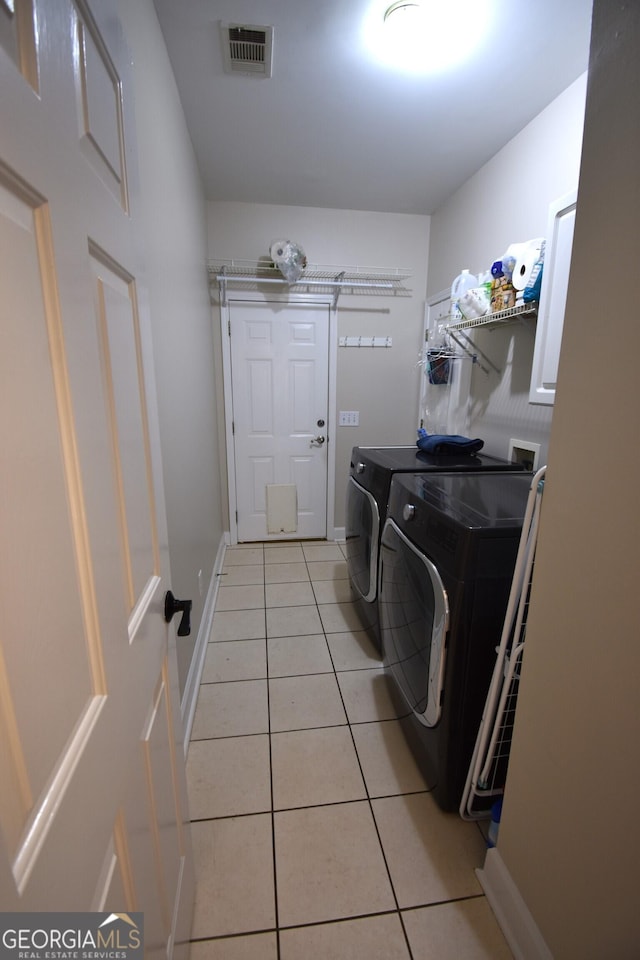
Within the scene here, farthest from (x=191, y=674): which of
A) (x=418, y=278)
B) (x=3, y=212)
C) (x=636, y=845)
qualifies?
(x=418, y=278)

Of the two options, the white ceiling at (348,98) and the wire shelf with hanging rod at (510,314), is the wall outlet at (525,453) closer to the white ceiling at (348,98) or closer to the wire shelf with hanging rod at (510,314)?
the wire shelf with hanging rod at (510,314)

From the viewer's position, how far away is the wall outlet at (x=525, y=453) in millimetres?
1948

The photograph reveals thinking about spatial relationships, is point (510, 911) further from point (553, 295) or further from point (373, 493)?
point (553, 295)

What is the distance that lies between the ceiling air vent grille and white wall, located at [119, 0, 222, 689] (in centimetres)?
25

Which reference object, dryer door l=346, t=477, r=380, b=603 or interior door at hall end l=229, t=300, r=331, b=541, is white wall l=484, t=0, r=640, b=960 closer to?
dryer door l=346, t=477, r=380, b=603

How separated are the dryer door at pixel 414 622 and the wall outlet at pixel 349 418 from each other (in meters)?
1.85

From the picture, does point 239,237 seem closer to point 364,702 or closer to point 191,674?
point 191,674

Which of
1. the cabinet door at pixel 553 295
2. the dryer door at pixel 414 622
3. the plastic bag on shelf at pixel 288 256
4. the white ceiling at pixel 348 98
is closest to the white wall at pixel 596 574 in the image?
the dryer door at pixel 414 622

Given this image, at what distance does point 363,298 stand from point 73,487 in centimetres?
315

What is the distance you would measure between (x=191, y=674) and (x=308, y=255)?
294cm

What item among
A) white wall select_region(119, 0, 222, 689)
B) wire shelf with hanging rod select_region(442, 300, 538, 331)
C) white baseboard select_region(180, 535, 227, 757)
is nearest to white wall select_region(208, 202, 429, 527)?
white wall select_region(119, 0, 222, 689)

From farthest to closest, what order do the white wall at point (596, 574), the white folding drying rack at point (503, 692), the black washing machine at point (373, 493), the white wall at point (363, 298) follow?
the white wall at point (363, 298)
the black washing machine at point (373, 493)
the white folding drying rack at point (503, 692)
the white wall at point (596, 574)

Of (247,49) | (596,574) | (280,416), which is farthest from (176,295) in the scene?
(596,574)

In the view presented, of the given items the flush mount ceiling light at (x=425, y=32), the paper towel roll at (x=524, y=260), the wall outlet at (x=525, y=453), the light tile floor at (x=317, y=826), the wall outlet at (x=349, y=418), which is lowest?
the light tile floor at (x=317, y=826)
